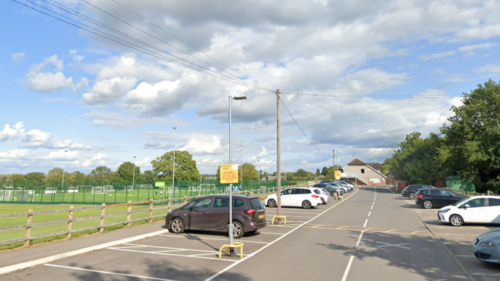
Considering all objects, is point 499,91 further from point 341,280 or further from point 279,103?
point 341,280

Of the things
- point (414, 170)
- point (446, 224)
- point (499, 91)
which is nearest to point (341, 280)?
point (446, 224)

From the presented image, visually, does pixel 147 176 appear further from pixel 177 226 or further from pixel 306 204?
Answer: pixel 177 226

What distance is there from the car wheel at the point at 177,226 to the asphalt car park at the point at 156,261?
0.43 metres

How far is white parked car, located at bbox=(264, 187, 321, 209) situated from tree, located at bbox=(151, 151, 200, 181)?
67.5 meters

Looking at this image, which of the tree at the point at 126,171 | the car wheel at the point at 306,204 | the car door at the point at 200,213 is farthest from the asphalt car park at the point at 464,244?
the tree at the point at 126,171

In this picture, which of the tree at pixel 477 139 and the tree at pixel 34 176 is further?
the tree at pixel 34 176

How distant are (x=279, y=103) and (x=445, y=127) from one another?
Answer: 34.7 metres

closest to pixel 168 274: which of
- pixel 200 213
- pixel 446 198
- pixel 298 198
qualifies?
pixel 200 213

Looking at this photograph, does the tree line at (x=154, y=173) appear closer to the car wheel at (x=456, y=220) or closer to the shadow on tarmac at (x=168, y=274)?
the car wheel at (x=456, y=220)

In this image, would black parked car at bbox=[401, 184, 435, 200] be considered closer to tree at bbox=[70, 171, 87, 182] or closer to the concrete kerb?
the concrete kerb

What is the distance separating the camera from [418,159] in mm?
63031

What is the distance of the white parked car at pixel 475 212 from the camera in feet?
55.6

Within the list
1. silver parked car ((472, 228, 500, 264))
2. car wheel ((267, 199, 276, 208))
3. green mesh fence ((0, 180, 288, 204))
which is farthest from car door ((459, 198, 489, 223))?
green mesh fence ((0, 180, 288, 204))

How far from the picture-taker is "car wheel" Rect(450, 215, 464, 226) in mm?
17344
